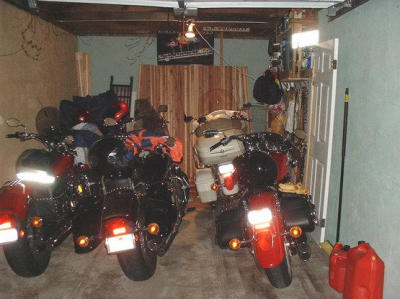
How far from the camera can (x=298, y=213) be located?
3652mm

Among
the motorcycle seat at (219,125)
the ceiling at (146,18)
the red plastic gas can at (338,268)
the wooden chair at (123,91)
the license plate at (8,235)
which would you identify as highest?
the ceiling at (146,18)

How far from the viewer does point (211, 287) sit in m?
3.71

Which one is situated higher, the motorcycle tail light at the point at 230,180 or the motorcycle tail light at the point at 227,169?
the motorcycle tail light at the point at 227,169

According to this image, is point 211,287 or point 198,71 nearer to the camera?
point 211,287

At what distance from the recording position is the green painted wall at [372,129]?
305 centimetres

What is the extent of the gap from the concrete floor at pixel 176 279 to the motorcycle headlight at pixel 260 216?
103 cm

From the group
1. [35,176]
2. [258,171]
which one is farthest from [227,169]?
[35,176]

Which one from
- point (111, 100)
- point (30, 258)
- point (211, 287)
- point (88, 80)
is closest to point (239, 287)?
point (211, 287)

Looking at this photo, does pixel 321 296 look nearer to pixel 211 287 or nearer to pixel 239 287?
pixel 239 287

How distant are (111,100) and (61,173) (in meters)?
3.46

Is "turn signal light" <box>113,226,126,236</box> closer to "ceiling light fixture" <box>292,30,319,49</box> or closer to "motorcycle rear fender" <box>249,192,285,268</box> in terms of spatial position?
"motorcycle rear fender" <box>249,192,285,268</box>

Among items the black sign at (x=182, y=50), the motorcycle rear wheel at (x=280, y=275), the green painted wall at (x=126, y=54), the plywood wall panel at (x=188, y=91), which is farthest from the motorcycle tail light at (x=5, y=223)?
the black sign at (x=182, y=50)

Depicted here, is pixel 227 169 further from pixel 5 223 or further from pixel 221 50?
pixel 221 50

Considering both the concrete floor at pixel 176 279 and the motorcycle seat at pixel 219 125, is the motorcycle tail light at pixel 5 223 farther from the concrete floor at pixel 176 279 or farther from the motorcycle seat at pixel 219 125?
the motorcycle seat at pixel 219 125
